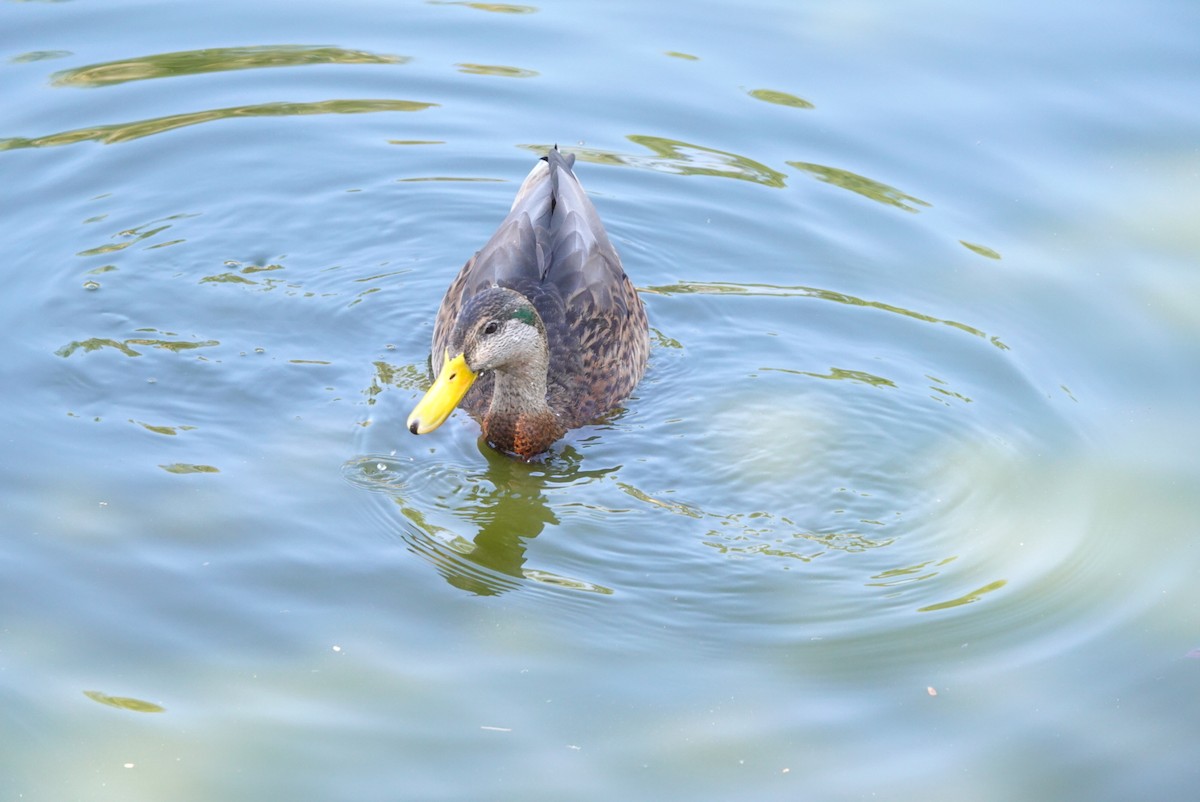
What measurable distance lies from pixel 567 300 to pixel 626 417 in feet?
2.23

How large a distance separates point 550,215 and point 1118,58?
5.17 metres

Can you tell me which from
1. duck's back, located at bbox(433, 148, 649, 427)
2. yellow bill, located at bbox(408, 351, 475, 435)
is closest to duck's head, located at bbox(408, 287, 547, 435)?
yellow bill, located at bbox(408, 351, 475, 435)

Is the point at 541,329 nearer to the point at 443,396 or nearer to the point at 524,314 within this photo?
the point at 524,314

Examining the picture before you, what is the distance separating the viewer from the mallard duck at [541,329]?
7.44 metres

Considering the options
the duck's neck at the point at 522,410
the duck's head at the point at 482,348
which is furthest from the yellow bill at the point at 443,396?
the duck's neck at the point at 522,410

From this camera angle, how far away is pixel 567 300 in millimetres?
8180

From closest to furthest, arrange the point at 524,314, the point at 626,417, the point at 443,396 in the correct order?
the point at 443,396 < the point at 524,314 < the point at 626,417

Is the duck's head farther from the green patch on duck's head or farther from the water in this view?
the water

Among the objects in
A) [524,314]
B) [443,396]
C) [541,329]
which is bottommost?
[443,396]

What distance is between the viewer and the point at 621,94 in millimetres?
11031

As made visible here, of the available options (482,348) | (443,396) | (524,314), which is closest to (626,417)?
(524,314)

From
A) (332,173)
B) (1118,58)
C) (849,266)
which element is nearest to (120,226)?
(332,173)

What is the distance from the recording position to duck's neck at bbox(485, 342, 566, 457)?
Result: 776 cm

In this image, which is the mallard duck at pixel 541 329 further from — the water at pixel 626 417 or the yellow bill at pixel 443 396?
the water at pixel 626 417
